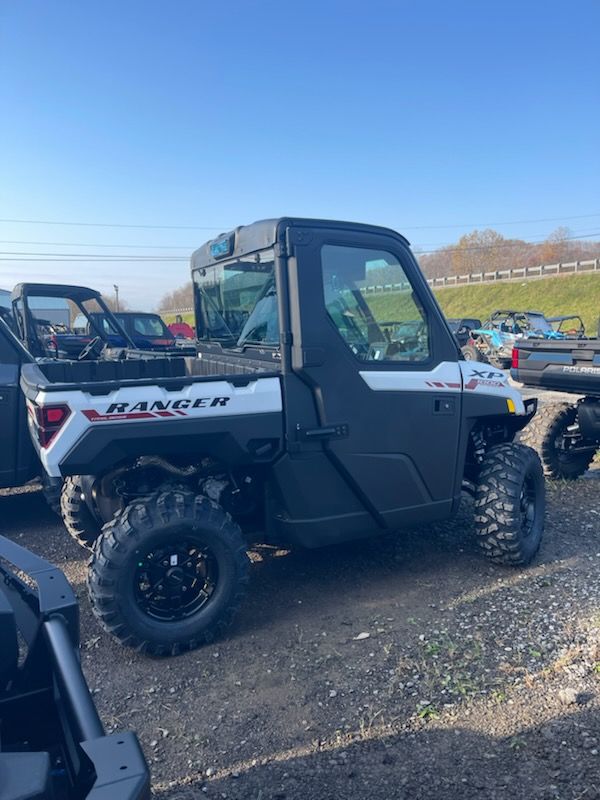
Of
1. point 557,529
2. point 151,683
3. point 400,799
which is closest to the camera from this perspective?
point 400,799

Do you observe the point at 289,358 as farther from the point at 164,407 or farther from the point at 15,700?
the point at 15,700

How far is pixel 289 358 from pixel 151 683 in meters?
1.84

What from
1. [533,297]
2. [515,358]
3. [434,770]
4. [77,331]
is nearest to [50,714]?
[434,770]

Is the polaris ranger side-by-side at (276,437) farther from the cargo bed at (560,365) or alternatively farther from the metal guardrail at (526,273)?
the metal guardrail at (526,273)

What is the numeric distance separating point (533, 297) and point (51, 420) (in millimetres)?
37680

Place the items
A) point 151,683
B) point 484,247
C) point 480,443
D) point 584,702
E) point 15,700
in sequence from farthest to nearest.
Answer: point 484,247
point 480,443
point 151,683
point 584,702
point 15,700

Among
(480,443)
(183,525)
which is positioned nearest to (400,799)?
(183,525)

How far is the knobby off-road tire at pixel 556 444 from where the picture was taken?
6531 millimetres

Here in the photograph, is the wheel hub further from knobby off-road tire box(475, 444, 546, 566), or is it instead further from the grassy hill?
the grassy hill

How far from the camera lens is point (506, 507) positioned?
4141 mm

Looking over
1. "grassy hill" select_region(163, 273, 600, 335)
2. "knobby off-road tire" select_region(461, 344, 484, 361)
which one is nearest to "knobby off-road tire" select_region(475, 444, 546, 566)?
"knobby off-road tire" select_region(461, 344, 484, 361)

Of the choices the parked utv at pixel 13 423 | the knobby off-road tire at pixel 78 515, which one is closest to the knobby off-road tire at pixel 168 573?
the knobby off-road tire at pixel 78 515

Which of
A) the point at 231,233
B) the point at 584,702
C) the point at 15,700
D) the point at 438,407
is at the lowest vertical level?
the point at 584,702

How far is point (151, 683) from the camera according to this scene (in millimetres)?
3096
